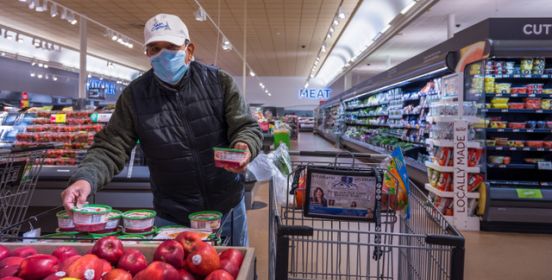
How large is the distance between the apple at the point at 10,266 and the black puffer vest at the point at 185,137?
79cm

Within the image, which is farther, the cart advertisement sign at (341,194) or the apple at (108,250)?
the cart advertisement sign at (341,194)

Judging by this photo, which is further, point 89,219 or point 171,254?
point 89,219

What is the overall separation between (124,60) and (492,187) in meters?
19.1

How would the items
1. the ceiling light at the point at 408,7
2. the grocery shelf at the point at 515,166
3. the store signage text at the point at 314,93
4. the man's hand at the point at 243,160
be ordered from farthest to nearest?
the store signage text at the point at 314,93 < the ceiling light at the point at 408,7 < the grocery shelf at the point at 515,166 < the man's hand at the point at 243,160

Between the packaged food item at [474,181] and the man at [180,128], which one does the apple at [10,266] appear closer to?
the man at [180,128]

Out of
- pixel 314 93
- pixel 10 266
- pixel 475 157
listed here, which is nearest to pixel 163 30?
pixel 10 266

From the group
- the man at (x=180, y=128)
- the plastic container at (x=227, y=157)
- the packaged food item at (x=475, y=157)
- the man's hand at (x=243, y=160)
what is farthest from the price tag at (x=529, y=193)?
the plastic container at (x=227, y=157)

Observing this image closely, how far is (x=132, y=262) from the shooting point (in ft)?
3.55

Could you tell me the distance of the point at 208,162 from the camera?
1.83 meters

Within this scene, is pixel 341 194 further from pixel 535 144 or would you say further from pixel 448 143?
pixel 535 144

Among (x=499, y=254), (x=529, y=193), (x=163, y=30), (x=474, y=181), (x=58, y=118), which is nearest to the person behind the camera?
(x=163, y=30)

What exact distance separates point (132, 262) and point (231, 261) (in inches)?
10.2

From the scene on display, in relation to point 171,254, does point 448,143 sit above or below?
above

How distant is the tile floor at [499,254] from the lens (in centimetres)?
361
